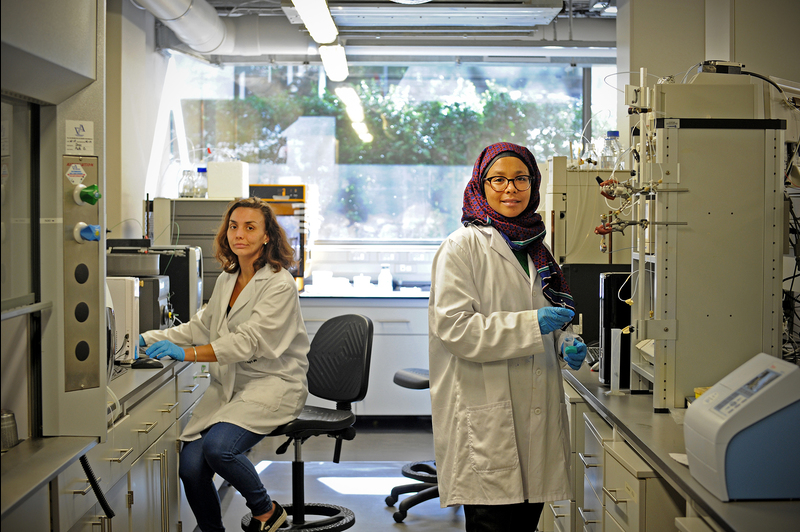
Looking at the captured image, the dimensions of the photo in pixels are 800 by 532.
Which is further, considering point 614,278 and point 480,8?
point 480,8

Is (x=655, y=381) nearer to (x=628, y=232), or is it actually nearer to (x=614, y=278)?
(x=614, y=278)

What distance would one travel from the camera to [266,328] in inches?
91.7

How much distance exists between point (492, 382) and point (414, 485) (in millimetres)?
1601

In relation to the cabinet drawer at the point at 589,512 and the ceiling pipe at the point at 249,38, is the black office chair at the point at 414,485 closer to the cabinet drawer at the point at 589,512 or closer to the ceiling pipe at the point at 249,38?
the cabinet drawer at the point at 589,512

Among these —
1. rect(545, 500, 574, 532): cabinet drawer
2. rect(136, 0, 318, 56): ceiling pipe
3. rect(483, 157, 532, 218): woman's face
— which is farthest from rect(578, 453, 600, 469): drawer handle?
rect(136, 0, 318, 56): ceiling pipe

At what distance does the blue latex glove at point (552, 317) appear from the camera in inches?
62.3

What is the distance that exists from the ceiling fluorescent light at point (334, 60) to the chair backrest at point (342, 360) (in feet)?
5.49

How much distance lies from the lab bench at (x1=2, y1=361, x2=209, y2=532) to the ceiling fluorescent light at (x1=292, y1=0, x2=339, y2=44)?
1.63 m

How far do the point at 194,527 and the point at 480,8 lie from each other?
307cm

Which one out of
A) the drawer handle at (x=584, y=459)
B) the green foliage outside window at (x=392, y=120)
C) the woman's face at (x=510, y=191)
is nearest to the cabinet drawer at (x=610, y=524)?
the drawer handle at (x=584, y=459)

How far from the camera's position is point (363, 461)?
359 cm

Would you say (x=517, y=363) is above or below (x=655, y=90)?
below

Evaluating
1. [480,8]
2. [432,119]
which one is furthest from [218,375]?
[432,119]

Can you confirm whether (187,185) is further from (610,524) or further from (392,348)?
(610,524)
